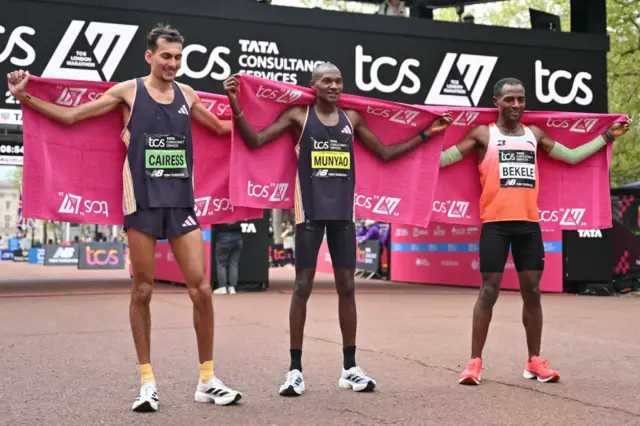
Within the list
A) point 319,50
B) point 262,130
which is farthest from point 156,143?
point 319,50

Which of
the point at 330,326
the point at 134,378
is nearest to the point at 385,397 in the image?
the point at 134,378

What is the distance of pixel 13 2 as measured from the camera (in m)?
12.0

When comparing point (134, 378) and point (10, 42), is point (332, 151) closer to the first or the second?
point (134, 378)

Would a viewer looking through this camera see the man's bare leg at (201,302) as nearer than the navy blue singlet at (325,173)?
Yes

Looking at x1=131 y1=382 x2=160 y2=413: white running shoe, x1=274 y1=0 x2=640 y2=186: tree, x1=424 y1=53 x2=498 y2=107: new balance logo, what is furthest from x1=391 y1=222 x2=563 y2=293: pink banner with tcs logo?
x1=131 y1=382 x2=160 y2=413: white running shoe

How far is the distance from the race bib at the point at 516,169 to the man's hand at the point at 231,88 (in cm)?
195

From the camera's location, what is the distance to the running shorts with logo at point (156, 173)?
15.4ft

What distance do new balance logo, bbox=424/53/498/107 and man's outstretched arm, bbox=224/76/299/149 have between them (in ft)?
29.0

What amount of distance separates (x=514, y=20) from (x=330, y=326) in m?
25.0

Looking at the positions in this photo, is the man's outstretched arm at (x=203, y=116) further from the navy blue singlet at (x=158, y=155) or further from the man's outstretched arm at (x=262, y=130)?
the navy blue singlet at (x=158, y=155)

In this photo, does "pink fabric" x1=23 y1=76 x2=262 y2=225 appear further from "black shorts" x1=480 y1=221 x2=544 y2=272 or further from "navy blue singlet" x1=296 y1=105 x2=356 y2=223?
"black shorts" x1=480 y1=221 x2=544 y2=272

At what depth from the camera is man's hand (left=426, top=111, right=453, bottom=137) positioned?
5926mm

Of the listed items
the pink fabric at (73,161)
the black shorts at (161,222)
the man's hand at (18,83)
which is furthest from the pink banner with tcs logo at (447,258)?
the man's hand at (18,83)

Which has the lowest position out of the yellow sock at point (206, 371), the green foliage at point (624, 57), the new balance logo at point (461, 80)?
the yellow sock at point (206, 371)
